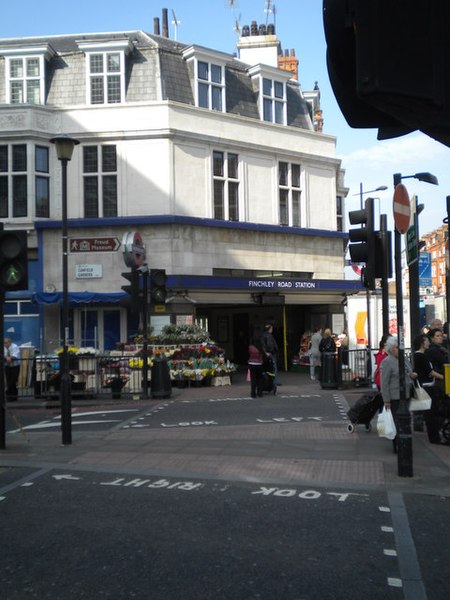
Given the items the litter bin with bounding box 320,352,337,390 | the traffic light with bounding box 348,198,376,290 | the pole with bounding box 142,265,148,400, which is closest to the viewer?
the traffic light with bounding box 348,198,376,290

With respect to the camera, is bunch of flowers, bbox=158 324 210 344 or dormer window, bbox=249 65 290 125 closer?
bunch of flowers, bbox=158 324 210 344

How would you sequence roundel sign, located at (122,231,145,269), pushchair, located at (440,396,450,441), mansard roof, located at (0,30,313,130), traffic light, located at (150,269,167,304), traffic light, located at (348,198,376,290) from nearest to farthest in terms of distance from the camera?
pushchair, located at (440,396,450,441)
traffic light, located at (348,198,376,290)
traffic light, located at (150,269,167,304)
roundel sign, located at (122,231,145,269)
mansard roof, located at (0,30,313,130)

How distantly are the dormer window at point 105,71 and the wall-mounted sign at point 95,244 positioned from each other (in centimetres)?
533

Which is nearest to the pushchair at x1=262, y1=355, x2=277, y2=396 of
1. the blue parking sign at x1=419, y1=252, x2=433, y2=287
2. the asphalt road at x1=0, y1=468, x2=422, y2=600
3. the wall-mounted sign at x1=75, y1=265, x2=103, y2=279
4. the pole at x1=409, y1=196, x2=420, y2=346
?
the pole at x1=409, y1=196, x2=420, y2=346

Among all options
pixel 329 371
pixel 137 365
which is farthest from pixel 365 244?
pixel 137 365

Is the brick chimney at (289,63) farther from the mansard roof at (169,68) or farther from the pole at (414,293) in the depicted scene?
the pole at (414,293)

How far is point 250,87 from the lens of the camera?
2750 cm

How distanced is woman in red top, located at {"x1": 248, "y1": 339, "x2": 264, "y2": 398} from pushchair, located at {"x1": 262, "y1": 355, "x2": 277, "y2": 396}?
0.21 m

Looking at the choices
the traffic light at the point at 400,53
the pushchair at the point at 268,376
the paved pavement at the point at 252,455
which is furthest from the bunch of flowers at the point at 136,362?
the traffic light at the point at 400,53

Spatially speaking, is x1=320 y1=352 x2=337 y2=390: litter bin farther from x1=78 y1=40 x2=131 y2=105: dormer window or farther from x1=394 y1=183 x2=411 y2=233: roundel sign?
x1=78 y1=40 x2=131 y2=105: dormer window

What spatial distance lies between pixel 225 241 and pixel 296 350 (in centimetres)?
642

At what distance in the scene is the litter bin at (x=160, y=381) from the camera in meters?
16.9

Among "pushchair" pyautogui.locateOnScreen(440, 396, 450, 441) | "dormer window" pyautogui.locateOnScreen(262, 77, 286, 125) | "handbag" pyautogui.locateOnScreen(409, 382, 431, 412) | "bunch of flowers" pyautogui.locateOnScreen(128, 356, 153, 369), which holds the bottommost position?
"pushchair" pyautogui.locateOnScreen(440, 396, 450, 441)

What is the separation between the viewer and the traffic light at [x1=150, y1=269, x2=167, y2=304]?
17094 millimetres
